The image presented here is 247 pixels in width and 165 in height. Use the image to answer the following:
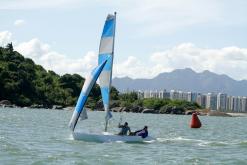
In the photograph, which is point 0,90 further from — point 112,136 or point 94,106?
point 112,136

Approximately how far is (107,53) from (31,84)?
129666mm

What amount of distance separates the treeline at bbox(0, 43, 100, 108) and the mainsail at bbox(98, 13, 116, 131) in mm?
121253

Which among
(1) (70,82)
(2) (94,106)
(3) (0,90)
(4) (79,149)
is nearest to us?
(4) (79,149)

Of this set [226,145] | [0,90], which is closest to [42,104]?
[0,90]

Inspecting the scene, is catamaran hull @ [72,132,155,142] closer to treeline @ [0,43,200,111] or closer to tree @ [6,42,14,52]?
treeline @ [0,43,200,111]

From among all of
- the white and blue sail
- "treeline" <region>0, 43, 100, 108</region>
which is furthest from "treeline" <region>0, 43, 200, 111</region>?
the white and blue sail

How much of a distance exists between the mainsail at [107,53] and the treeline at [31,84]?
398 ft

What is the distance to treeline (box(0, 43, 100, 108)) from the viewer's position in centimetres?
16388

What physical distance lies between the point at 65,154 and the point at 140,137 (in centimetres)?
937

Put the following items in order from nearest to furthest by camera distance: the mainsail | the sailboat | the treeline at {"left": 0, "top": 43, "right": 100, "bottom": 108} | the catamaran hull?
the catamaran hull, the sailboat, the mainsail, the treeline at {"left": 0, "top": 43, "right": 100, "bottom": 108}

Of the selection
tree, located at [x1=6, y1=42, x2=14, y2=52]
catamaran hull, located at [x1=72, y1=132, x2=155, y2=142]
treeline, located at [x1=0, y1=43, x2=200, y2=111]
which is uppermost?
tree, located at [x1=6, y1=42, x2=14, y2=52]

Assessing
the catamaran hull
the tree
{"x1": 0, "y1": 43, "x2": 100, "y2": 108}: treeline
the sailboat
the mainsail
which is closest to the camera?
the catamaran hull

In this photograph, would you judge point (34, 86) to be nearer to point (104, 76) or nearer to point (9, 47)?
point (9, 47)

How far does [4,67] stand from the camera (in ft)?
563
